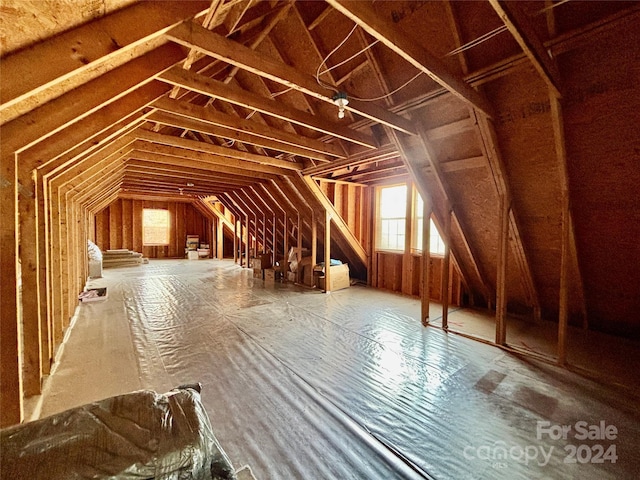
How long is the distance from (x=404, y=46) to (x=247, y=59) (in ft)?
3.13

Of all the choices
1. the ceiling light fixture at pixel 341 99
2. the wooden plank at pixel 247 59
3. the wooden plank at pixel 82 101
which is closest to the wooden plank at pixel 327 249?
the wooden plank at pixel 247 59

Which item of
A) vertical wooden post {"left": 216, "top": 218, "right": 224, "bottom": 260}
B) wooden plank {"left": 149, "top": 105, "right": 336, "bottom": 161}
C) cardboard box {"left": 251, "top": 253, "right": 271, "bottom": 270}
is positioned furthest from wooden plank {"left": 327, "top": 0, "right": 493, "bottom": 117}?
vertical wooden post {"left": 216, "top": 218, "right": 224, "bottom": 260}

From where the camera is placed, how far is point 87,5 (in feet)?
3.25

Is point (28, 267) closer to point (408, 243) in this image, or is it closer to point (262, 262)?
point (408, 243)

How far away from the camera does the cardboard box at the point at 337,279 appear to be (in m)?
5.75

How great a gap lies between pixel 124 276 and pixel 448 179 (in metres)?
8.04

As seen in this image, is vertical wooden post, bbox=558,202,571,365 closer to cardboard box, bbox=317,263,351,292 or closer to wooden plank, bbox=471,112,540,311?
wooden plank, bbox=471,112,540,311

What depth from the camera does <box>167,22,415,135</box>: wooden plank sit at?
4.78ft

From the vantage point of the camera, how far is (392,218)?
5.78 m

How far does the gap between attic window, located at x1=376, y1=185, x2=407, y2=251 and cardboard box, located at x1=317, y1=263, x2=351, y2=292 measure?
3.22ft

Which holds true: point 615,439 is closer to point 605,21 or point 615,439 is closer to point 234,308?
point 605,21

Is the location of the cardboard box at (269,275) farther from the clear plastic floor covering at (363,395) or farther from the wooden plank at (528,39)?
the wooden plank at (528,39)


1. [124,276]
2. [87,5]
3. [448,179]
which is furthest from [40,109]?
[124,276]

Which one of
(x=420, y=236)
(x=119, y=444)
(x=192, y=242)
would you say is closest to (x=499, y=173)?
(x=420, y=236)
